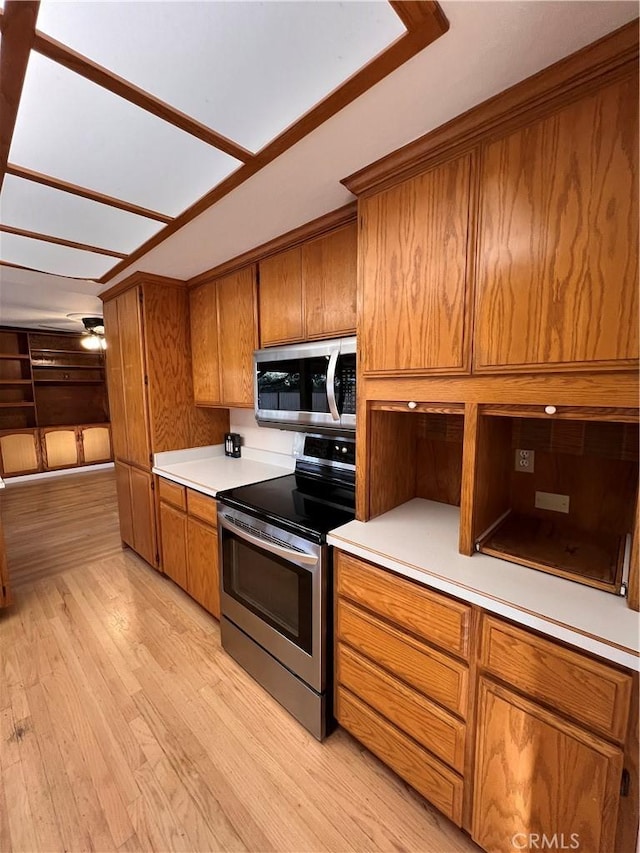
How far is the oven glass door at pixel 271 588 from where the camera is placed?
59.5 inches

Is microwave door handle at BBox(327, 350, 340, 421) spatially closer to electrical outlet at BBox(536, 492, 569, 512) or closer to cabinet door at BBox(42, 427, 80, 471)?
electrical outlet at BBox(536, 492, 569, 512)

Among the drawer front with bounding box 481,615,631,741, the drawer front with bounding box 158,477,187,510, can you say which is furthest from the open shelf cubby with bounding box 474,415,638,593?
the drawer front with bounding box 158,477,187,510

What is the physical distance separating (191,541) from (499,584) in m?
1.88

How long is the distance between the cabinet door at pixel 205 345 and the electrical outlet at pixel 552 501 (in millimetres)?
2003

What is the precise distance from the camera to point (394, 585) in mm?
1226

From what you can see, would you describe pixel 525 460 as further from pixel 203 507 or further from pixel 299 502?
pixel 203 507

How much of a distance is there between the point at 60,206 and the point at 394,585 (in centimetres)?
210

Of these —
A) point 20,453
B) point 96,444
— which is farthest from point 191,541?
point 96,444

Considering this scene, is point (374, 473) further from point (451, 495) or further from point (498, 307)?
point (498, 307)

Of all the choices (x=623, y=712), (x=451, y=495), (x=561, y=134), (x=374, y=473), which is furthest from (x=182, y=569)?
(x=561, y=134)

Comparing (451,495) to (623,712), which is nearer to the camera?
(623,712)

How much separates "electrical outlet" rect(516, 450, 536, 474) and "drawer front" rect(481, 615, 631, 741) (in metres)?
0.68

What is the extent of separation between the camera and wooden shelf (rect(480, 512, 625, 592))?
1.05m

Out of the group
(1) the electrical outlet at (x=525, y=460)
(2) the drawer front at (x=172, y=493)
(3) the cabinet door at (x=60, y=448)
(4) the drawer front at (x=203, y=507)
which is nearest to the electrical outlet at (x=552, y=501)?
(1) the electrical outlet at (x=525, y=460)
